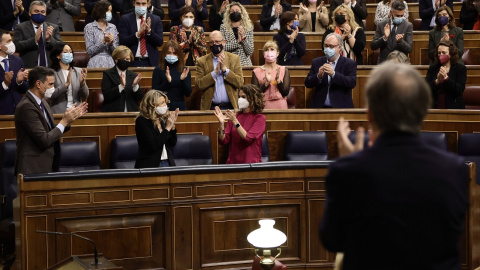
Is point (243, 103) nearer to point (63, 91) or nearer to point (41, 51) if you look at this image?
point (63, 91)

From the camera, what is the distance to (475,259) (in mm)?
4367

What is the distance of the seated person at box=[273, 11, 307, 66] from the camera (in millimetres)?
6648

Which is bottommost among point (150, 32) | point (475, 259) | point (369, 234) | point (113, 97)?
point (475, 259)

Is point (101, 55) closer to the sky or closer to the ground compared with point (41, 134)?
closer to the sky

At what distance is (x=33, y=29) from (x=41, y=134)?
230 cm

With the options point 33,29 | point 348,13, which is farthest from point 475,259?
point 33,29

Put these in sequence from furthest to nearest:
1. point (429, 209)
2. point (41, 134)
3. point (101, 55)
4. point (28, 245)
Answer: point (101, 55), point (41, 134), point (28, 245), point (429, 209)

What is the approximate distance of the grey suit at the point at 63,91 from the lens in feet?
17.8

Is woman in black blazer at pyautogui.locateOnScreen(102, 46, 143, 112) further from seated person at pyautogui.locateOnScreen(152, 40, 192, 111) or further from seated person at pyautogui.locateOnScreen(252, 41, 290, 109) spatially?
seated person at pyautogui.locateOnScreen(252, 41, 290, 109)

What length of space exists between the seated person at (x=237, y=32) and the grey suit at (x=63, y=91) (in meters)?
1.40

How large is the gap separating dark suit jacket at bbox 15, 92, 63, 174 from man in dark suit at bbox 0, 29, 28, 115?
1158mm

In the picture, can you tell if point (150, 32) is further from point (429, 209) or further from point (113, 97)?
point (429, 209)

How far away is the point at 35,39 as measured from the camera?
20.5ft

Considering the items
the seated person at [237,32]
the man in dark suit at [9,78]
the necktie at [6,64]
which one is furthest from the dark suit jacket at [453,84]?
the necktie at [6,64]
